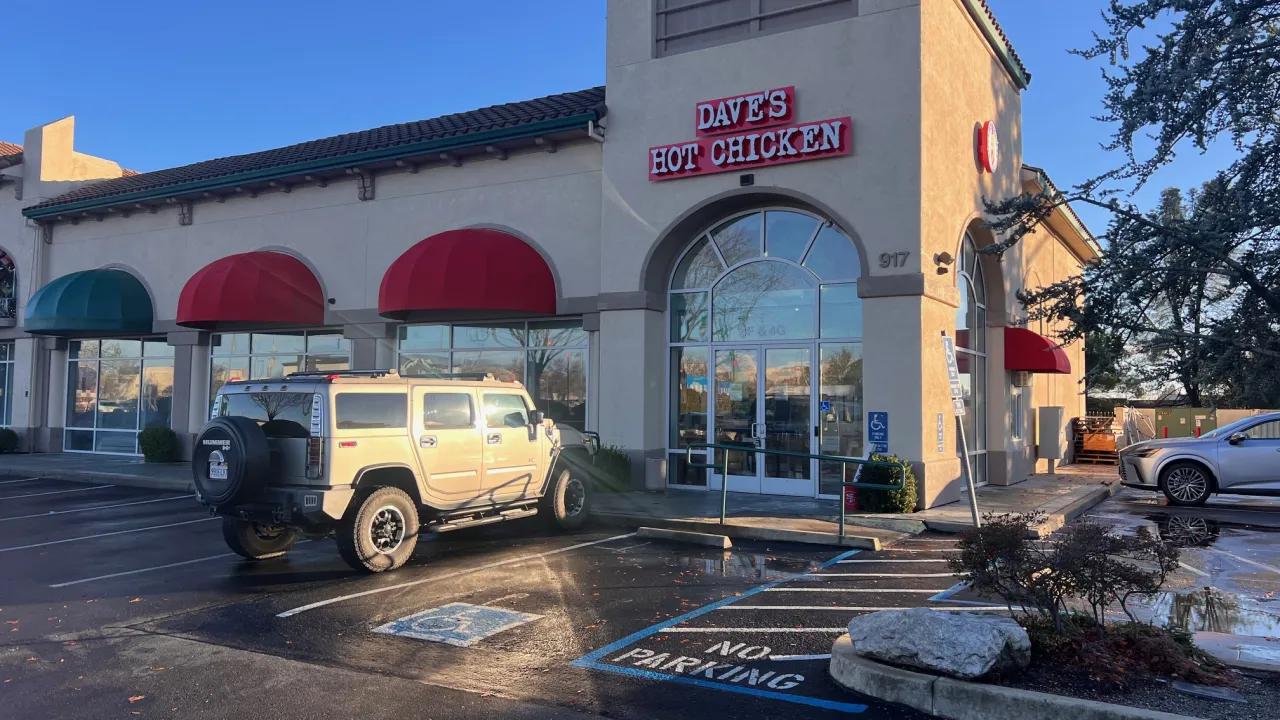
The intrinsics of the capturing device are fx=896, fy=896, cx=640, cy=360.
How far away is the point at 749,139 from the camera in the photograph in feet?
49.4

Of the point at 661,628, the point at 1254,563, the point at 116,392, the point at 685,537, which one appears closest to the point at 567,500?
the point at 685,537

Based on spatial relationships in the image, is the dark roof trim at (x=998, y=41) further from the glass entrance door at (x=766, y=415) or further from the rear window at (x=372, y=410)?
the rear window at (x=372, y=410)

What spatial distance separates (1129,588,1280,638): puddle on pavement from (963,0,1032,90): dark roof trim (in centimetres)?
1169

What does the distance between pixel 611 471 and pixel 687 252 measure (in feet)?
14.0

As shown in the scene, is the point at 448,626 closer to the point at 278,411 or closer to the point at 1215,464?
the point at 278,411

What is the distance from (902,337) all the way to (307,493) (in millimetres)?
9057

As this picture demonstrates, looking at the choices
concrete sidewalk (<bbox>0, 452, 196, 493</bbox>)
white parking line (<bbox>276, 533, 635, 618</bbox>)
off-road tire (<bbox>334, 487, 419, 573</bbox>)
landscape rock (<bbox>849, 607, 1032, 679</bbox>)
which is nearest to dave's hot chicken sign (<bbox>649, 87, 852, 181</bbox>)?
white parking line (<bbox>276, 533, 635, 618</bbox>)

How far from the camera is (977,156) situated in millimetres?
16859

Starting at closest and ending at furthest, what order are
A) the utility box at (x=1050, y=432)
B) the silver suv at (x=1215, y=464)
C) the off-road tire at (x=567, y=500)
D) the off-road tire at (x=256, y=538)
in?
1. the off-road tire at (x=256, y=538)
2. the off-road tire at (x=567, y=500)
3. the silver suv at (x=1215, y=464)
4. the utility box at (x=1050, y=432)

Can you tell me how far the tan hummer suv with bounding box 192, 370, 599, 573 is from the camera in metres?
9.05

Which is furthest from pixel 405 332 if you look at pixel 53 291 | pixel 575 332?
pixel 53 291

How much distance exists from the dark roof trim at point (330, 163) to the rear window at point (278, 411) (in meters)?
8.90

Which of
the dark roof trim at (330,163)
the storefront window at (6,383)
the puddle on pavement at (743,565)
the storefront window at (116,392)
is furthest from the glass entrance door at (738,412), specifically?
the storefront window at (6,383)

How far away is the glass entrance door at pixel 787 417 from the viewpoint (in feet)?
49.9
